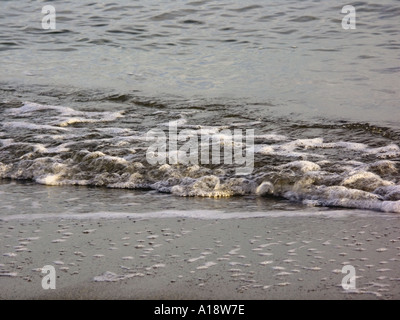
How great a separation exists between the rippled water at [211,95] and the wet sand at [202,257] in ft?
1.80

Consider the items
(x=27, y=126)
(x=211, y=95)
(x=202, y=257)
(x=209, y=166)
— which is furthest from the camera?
(x=211, y=95)

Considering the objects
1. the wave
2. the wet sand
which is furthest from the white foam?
the wet sand

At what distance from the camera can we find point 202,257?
10.8ft

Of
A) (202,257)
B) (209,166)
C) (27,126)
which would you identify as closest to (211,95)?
(27,126)

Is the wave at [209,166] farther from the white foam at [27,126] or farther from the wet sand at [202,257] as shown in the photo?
the wet sand at [202,257]

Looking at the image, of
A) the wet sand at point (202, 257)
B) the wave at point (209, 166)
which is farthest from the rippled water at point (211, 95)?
the wet sand at point (202, 257)

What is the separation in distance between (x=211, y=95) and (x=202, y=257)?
4529mm

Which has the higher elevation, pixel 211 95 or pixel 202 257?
pixel 211 95

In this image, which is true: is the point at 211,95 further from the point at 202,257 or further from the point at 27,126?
the point at 202,257

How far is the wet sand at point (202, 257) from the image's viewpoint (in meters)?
2.91

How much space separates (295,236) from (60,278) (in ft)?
4.40

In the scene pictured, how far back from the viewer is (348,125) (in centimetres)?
618
